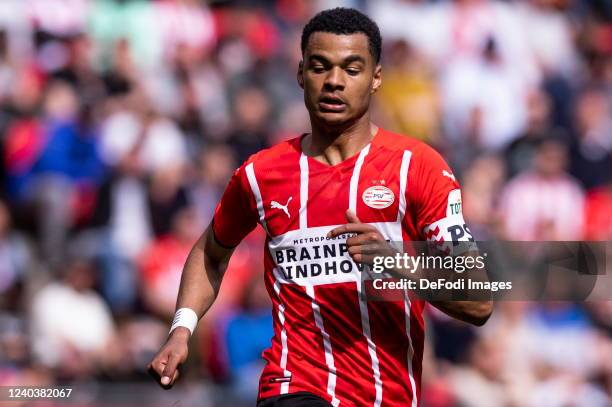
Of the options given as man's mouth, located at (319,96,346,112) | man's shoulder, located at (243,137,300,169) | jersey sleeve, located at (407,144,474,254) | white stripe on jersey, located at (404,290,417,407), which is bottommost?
white stripe on jersey, located at (404,290,417,407)

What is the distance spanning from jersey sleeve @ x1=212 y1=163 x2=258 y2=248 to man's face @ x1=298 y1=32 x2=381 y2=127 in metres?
0.48

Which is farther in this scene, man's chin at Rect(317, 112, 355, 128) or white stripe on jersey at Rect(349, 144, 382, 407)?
man's chin at Rect(317, 112, 355, 128)

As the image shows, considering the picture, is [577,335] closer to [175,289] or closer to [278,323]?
[175,289]

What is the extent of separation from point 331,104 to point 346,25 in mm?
350

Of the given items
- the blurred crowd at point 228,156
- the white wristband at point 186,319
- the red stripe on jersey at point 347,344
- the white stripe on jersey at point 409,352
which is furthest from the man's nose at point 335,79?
the blurred crowd at point 228,156

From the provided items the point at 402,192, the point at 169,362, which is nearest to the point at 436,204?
the point at 402,192

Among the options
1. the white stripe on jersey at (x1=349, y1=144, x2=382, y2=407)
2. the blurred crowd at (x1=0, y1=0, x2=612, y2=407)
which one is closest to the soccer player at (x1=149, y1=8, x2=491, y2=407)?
the white stripe on jersey at (x1=349, y1=144, x2=382, y2=407)

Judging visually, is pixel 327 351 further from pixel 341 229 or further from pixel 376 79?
pixel 376 79

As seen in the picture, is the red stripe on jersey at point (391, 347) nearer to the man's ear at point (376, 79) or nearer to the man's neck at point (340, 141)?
the man's neck at point (340, 141)

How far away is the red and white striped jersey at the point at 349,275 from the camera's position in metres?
4.95

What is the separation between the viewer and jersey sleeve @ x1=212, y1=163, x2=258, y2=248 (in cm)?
537

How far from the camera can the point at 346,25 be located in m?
5.16

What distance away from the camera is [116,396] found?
852cm

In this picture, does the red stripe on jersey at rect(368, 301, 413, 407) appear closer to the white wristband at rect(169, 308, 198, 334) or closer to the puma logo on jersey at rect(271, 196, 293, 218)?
the puma logo on jersey at rect(271, 196, 293, 218)
